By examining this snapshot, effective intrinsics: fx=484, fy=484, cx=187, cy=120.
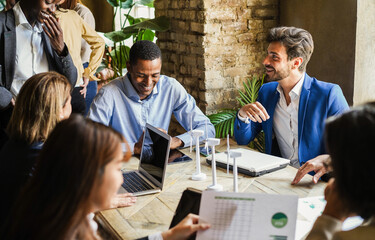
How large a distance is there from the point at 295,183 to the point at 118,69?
10.9 ft

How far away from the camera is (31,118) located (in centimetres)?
209

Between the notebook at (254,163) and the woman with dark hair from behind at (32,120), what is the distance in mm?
816

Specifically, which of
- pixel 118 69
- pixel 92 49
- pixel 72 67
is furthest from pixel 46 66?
pixel 118 69

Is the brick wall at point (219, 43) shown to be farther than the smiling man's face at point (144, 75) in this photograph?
Yes

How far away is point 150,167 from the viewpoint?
7.73 ft

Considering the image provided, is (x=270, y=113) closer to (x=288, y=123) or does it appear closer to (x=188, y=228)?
(x=288, y=123)

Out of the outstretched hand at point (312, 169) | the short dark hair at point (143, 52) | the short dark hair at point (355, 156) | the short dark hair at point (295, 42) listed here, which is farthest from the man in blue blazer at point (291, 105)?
the short dark hair at point (355, 156)

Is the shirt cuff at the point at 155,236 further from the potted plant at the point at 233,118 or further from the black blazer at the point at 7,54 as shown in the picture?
the potted plant at the point at 233,118

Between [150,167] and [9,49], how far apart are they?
127 cm

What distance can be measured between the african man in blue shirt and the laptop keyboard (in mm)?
482

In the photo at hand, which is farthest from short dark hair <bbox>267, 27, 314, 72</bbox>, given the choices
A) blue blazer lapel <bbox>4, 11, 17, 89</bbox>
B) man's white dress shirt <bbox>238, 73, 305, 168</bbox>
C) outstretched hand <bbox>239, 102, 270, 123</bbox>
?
blue blazer lapel <bbox>4, 11, 17, 89</bbox>

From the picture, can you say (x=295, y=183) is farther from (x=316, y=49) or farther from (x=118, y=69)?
(x=118, y=69)

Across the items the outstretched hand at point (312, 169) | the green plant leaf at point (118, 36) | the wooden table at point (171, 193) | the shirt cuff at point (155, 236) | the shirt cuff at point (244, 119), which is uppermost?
the green plant leaf at point (118, 36)

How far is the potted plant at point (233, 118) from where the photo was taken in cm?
390
